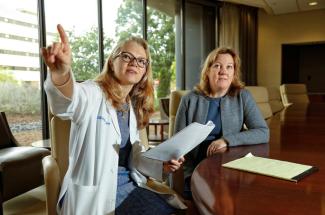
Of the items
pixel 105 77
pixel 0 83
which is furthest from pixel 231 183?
pixel 0 83

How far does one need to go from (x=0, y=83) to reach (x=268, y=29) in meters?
6.57

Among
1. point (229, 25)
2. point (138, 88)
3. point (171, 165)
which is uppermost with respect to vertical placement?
point (229, 25)

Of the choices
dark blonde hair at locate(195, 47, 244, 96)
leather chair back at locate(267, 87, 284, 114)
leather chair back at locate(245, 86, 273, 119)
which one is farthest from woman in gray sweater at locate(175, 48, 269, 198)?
leather chair back at locate(267, 87, 284, 114)

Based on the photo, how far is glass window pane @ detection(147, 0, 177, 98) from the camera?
5773mm

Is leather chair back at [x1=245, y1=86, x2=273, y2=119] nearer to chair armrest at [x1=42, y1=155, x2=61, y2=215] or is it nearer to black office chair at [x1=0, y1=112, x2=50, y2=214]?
black office chair at [x1=0, y1=112, x2=50, y2=214]

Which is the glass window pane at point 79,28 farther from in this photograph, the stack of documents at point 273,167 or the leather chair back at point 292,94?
the stack of documents at point 273,167

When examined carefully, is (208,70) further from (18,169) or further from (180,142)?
(18,169)

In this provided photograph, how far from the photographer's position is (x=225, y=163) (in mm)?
1059

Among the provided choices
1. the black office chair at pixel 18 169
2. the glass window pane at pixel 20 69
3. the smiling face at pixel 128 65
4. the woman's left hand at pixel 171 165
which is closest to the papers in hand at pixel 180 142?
the woman's left hand at pixel 171 165

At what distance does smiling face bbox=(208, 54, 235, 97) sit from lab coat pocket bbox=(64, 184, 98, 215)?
32.0 inches

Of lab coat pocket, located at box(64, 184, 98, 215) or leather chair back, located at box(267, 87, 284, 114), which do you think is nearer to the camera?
lab coat pocket, located at box(64, 184, 98, 215)

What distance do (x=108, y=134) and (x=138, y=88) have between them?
1.19 ft

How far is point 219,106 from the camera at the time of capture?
161 centimetres

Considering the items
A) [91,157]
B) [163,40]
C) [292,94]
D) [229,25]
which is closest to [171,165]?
[91,157]
